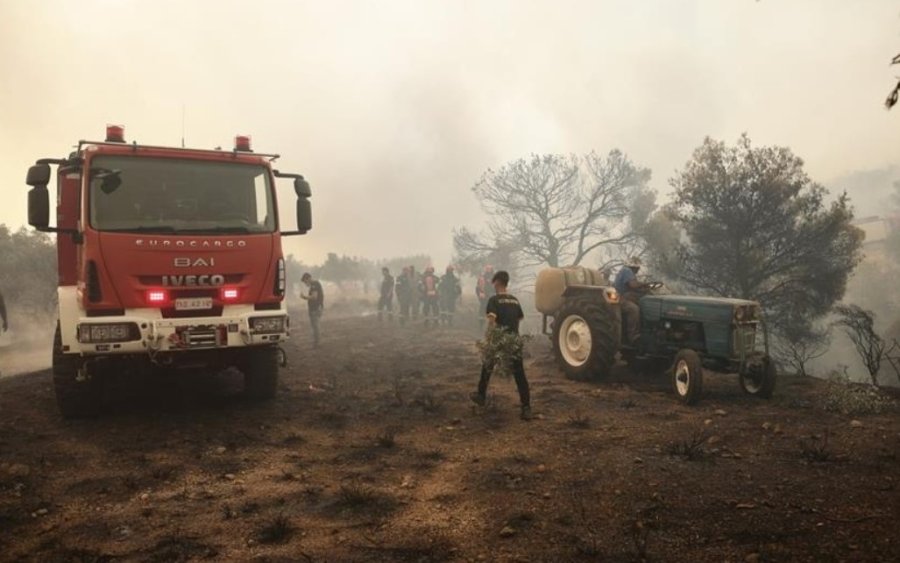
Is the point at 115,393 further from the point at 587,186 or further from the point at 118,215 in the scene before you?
the point at 587,186

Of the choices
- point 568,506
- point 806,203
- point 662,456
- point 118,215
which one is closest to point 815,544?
point 568,506

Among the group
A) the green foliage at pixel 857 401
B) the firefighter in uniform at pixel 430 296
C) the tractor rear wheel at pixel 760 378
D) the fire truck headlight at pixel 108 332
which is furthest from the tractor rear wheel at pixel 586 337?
the firefighter in uniform at pixel 430 296

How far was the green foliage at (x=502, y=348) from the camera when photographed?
6398 millimetres

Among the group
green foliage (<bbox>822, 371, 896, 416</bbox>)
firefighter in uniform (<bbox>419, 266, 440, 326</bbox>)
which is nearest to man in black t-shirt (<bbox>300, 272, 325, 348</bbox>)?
firefighter in uniform (<bbox>419, 266, 440, 326</bbox>)

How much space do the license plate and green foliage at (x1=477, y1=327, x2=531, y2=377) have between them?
313cm

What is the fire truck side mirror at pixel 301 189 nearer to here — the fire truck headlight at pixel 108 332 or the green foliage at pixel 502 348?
the fire truck headlight at pixel 108 332

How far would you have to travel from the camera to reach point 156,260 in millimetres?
5719

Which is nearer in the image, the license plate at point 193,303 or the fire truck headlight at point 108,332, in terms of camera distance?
the fire truck headlight at point 108,332

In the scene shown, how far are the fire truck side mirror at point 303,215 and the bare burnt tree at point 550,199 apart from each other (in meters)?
17.3

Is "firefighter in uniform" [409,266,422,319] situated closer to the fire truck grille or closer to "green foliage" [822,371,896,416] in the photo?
the fire truck grille

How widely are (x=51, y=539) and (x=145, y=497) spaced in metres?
0.71

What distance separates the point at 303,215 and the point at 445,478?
390 cm

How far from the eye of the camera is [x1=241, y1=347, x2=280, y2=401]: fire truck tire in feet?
22.5

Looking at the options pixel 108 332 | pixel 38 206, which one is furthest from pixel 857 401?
pixel 38 206
